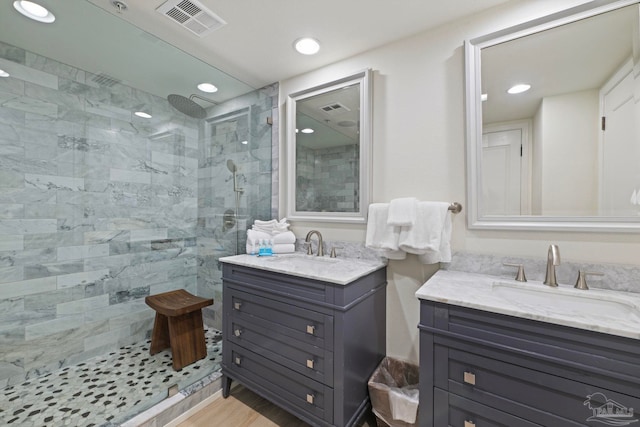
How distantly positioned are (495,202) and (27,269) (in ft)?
9.85

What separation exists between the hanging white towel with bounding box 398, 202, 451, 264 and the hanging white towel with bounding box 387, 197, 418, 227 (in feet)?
0.10

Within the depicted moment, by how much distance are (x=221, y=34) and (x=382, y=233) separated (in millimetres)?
1576

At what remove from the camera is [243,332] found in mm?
1693

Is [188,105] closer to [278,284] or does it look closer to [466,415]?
[278,284]

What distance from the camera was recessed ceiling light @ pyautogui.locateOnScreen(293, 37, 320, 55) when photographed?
1768mm

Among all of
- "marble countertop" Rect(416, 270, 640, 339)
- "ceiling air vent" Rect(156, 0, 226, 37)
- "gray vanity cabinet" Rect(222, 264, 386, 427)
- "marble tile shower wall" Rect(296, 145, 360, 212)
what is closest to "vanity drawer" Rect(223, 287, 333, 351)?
"gray vanity cabinet" Rect(222, 264, 386, 427)

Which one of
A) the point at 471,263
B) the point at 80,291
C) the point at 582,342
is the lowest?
the point at 80,291

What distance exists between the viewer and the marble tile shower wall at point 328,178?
1912 mm

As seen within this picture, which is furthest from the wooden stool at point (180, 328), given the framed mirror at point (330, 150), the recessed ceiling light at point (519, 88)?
the recessed ceiling light at point (519, 88)

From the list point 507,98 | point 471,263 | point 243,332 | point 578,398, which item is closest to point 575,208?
point 471,263

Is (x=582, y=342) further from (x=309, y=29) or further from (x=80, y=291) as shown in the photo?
(x=80, y=291)

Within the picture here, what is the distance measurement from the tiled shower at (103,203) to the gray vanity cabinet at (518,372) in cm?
162

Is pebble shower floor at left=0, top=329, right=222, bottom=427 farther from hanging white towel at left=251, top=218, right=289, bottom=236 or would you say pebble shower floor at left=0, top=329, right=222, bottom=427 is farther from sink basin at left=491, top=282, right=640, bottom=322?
sink basin at left=491, top=282, right=640, bottom=322
